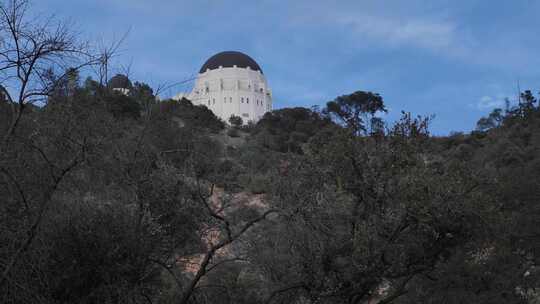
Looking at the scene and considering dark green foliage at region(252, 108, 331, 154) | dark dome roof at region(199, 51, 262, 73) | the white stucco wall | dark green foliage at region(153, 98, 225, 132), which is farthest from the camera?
dark dome roof at region(199, 51, 262, 73)

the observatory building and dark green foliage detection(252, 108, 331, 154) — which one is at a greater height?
the observatory building

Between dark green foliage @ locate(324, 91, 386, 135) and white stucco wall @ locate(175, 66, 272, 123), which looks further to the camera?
white stucco wall @ locate(175, 66, 272, 123)

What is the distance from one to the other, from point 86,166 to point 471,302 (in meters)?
9.71

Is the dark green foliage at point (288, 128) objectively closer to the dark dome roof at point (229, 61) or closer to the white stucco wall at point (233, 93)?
the white stucco wall at point (233, 93)

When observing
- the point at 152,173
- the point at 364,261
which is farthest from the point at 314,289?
the point at 152,173

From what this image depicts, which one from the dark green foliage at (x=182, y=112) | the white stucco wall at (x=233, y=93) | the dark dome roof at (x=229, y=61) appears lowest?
the dark green foliage at (x=182, y=112)

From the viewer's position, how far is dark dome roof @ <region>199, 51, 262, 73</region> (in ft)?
218

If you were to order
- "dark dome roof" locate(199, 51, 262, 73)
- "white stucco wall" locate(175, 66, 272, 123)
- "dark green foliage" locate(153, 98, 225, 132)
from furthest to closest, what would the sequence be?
"dark dome roof" locate(199, 51, 262, 73), "white stucco wall" locate(175, 66, 272, 123), "dark green foliage" locate(153, 98, 225, 132)

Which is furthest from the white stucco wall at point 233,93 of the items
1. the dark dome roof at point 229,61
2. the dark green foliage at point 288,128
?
the dark green foliage at point 288,128

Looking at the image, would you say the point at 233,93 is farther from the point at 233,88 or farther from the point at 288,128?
the point at 288,128

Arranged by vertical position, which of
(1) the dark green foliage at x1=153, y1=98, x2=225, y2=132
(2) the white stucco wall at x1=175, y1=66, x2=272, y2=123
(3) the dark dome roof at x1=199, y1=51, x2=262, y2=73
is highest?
(3) the dark dome roof at x1=199, y1=51, x2=262, y2=73

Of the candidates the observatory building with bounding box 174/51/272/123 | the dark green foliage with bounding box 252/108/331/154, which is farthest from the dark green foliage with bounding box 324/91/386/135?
the observatory building with bounding box 174/51/272/123

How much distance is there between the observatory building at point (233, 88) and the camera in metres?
62.8

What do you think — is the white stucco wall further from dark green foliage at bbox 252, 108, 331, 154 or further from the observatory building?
dark green foliage at bbox 252, 108, 331, 154
